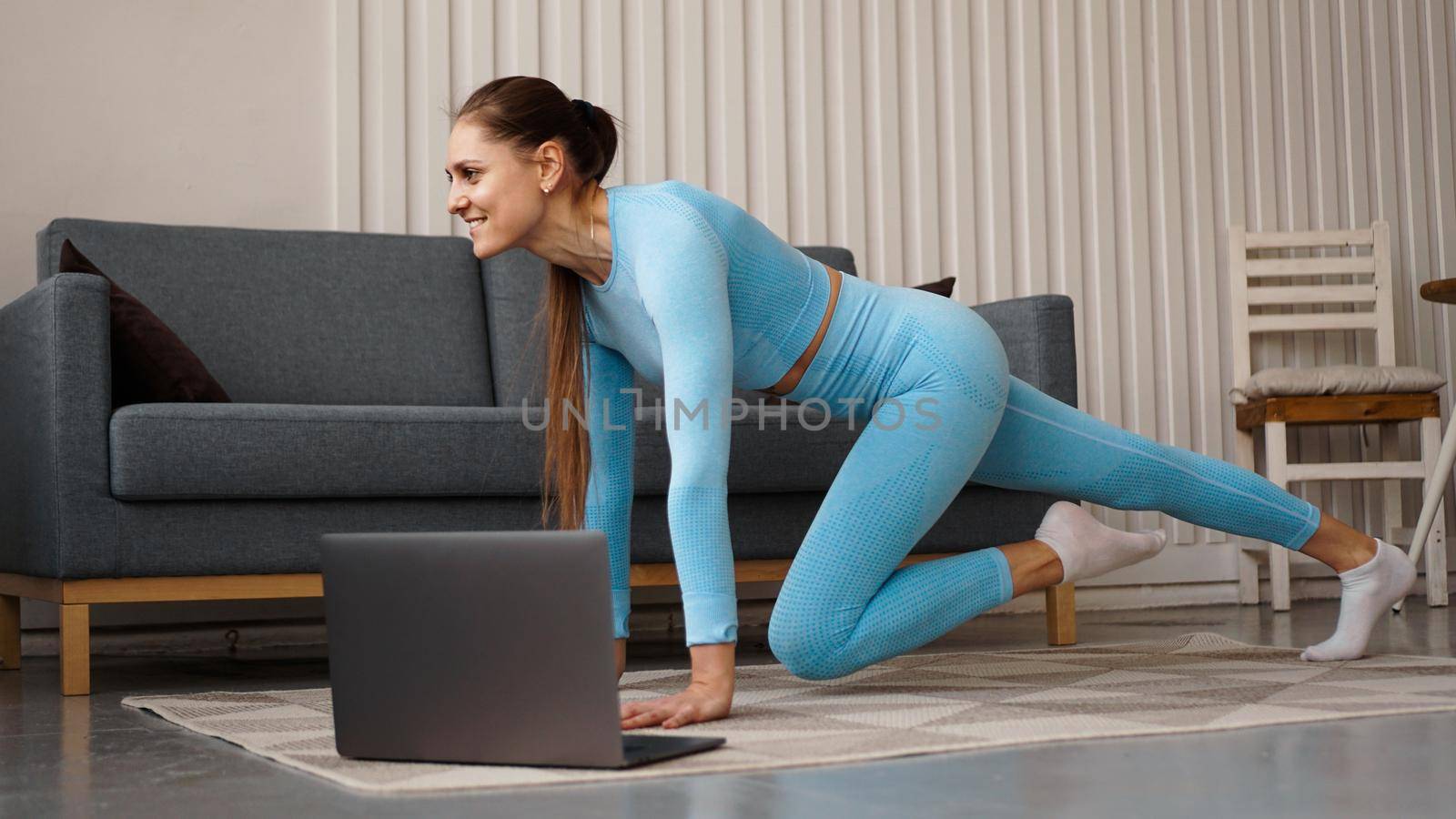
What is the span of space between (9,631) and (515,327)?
1.18m

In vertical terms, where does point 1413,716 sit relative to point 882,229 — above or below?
below

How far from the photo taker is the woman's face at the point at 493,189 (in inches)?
68.1

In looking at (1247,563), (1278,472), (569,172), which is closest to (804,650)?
(569,172)

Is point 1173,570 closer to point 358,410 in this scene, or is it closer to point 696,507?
point 358,410

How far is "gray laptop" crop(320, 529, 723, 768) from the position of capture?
1.28 meters

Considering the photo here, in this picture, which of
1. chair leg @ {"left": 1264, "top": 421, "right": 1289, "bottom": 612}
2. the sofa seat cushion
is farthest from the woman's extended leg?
chair leg @ {"left": 1264, "top": 421, "right": 1289, "bottom": 612}

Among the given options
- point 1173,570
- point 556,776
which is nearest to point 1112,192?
point 1173,570

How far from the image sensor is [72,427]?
2219 millimetres

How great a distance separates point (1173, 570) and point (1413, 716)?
2.56m

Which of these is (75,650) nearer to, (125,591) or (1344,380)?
(125,591)

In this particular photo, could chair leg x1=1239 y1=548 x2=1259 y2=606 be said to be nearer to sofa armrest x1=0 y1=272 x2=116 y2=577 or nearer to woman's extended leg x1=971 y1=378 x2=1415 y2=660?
woman's extended leg x1=971 y1=378 x2=1415 y2=660

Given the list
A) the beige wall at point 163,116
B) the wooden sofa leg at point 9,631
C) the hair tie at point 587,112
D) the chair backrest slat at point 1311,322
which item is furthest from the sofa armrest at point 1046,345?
the wooden sofa leg at point 9,631

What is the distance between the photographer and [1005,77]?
4113mm

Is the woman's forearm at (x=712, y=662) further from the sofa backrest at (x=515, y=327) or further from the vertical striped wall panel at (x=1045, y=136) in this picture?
the vertical striped wall panel at (x=1045, y=136)
